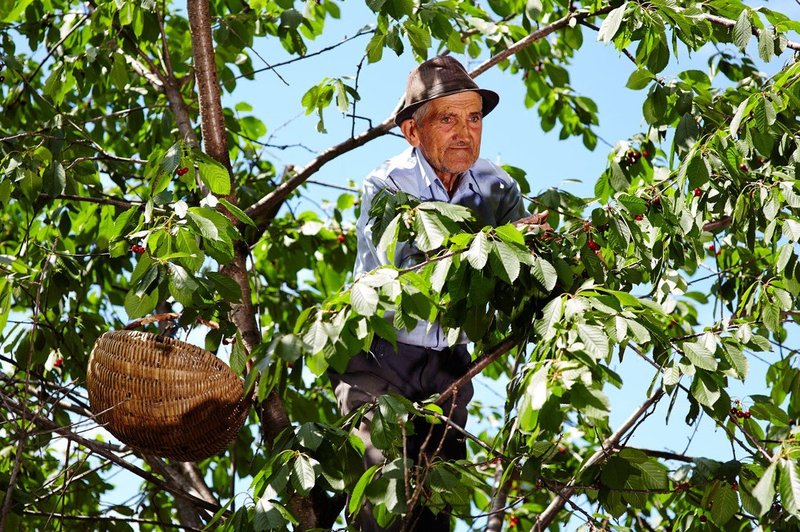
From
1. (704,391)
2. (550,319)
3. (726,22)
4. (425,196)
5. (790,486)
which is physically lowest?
(790,486)

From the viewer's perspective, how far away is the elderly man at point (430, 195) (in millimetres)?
3846

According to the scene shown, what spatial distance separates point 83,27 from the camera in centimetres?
557

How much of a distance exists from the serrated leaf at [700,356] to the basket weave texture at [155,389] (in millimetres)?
1471

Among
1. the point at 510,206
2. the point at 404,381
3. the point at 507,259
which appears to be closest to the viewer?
the point at 507,259

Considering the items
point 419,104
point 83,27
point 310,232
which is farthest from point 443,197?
point 83,27

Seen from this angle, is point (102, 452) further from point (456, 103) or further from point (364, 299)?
point (456, 103)

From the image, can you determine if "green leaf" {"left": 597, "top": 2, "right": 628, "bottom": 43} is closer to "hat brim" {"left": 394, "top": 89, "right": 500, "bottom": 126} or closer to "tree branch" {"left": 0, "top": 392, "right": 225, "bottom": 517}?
"hat brim" {"left": 394, "top": 89, "right": 500, "bottom": 126}

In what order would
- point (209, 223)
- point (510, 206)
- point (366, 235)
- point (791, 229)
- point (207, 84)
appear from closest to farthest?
point (209, 223) → point (791, 229) → point (366, 235) → point (510, 206) → point (207, 84)

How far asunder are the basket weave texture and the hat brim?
1.09 m

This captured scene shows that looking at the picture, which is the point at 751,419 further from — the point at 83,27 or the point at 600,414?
the point at 83,27

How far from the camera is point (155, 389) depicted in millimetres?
3557

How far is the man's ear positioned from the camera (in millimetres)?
4055

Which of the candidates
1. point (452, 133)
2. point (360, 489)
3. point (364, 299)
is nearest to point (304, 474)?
point (360, 489)

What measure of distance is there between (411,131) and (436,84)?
0.66 feet
